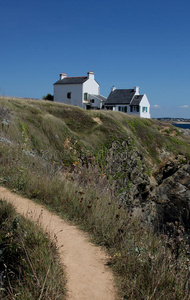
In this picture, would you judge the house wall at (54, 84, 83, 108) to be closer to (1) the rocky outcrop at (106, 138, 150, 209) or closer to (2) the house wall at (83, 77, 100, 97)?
(2) the house wall at (83, 77, 100, 97)

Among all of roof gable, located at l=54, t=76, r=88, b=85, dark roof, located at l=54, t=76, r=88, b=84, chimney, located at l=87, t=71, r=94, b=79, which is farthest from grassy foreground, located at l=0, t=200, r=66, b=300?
chimney, located at l=87, t=71, r=94, b=79

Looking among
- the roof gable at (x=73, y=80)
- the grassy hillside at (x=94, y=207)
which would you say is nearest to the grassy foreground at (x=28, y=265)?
the grassy hillside at (x=94, y=207)

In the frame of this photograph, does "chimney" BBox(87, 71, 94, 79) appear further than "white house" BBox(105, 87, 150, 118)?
No

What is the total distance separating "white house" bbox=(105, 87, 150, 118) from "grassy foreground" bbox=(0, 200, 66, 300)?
45025 millimetres

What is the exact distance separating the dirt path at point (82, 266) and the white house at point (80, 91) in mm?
42114

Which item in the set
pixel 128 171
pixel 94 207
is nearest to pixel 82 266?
pixel 94 207

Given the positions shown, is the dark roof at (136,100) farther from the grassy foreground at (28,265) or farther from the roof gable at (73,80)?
the grassy foreground at (28,265)

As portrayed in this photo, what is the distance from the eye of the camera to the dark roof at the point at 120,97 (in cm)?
5000

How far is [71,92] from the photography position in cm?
4738

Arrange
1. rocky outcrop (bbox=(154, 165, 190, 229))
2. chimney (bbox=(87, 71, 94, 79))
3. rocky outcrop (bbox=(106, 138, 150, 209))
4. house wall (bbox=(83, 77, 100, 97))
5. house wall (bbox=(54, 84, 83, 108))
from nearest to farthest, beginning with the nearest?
rocky outcrop (bbox=(154, 165, 190, 229))
rocky outcrop (bbox=(106, 138, 150, 209))
house wall (bbox=(54, 84, 83, 108))
house wall (bbox=(83, 77, 100, 97))
chimney (bbox=(87, 71, 94, 79))

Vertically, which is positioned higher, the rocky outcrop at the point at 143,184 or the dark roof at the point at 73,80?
the dark roof at the point at 73,80

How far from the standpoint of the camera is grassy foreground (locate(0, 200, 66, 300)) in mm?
3393

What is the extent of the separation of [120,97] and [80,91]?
856 centimetres

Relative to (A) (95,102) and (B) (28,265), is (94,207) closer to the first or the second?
(B) (28,265)
